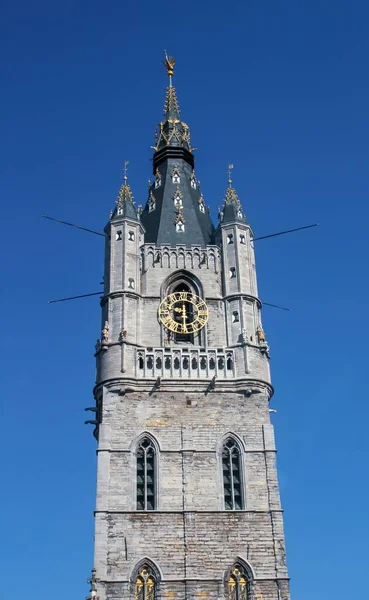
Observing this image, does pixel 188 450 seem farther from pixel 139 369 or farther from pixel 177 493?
pixel 139 369

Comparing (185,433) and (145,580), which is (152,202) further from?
(145,580)

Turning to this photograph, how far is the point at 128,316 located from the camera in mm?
35312

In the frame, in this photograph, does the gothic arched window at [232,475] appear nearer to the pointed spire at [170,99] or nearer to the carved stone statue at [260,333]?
the carved stone statue at [260,333]

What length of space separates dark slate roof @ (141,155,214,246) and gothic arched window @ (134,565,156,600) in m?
14.9

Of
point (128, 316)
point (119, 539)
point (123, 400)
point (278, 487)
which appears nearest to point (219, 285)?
point (128, 316)

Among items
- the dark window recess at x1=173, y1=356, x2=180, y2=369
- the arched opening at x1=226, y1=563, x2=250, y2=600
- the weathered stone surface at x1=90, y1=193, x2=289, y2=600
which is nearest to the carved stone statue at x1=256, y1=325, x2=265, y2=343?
the weathered stone surface at x1=90, y1=193, x2=289, y2=600

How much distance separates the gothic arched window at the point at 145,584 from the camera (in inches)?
1145

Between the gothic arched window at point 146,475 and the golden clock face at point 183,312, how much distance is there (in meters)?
5.70

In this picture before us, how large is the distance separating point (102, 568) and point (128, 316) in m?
10.5

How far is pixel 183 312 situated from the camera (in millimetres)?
36438

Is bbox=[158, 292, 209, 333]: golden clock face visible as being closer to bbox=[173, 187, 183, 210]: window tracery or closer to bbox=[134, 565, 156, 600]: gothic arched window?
bbox=[173, 187, 183, 210]: window tracery

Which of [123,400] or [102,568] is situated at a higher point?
[123,400]

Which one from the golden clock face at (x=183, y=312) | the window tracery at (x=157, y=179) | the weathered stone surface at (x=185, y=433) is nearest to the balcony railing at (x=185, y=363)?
the weathered stone surface at (x=185, y=433)

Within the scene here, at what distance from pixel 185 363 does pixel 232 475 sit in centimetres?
507
